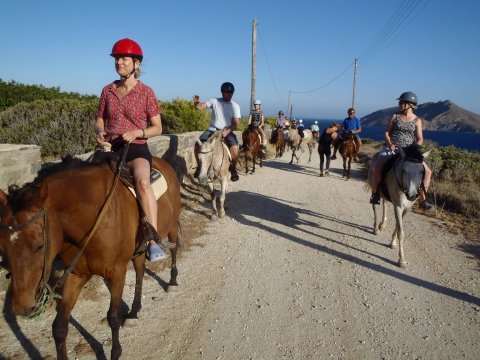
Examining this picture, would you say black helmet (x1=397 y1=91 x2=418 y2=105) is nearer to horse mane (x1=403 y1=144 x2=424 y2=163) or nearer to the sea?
horse mane (x1=403 y1=144 x2=424 y2=163)

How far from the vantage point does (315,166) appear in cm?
1622

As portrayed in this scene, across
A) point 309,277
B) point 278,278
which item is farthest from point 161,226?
point 309,277

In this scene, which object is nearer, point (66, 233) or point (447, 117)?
point (66, 233)

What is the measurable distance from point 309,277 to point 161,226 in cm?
251

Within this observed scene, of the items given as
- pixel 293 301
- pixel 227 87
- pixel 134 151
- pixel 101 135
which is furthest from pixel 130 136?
pixel 227 87

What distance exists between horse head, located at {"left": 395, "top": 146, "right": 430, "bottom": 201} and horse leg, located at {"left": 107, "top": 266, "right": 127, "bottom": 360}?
444cm

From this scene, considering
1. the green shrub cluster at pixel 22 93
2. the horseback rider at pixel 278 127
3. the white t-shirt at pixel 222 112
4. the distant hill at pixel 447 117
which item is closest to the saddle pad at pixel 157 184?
the white t-shirt at pixel 222 112

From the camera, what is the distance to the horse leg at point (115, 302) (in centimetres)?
289

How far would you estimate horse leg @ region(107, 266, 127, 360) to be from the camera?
2887mm

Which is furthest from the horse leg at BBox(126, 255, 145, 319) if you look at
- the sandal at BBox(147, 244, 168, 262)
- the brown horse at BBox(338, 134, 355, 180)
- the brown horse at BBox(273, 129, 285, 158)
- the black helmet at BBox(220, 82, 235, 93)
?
the brown horse at BBox(273, 129, 285, 158)

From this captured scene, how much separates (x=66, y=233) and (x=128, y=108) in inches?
59.3

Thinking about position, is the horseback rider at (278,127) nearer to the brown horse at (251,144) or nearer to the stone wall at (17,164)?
the brown horse at (251,144)

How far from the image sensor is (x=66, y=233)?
8.02 feet

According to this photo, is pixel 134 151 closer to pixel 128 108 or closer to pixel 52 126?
pixel 128 108
